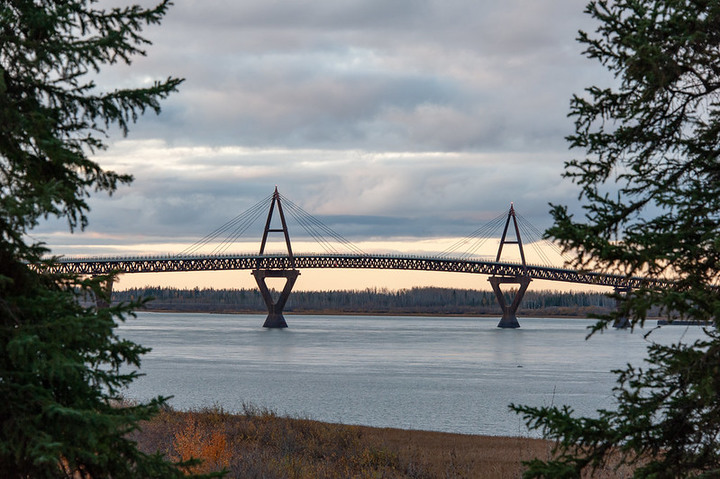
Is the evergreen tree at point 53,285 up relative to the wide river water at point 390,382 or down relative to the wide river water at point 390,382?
up

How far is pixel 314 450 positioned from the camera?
63.5 feet

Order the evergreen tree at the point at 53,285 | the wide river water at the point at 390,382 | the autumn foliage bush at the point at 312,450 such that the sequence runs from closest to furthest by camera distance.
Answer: the evergreen tree at the point at 53,285
the autumn foliage bush at the point at 312,450
the wide river water at the point at 390,382

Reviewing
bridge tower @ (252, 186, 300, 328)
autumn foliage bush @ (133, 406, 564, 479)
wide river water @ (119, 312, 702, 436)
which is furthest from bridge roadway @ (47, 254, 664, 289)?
autumn foliage bush @ (133, 406, 564, 479)

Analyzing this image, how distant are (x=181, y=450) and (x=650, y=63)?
39.2 ft

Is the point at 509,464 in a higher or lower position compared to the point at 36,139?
lower

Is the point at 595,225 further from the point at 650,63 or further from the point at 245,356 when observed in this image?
the point at 245,356

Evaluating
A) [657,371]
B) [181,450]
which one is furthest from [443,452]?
[657,371]

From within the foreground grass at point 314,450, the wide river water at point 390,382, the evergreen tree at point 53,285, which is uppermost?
the evergreen tree at point 53,285

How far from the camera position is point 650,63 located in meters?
8.02

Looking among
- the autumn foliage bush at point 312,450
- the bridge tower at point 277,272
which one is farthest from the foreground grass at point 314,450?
the bridge tower at point 277,272

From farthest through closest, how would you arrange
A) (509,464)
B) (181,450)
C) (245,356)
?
(245,356)
(509,464)
(181,450)

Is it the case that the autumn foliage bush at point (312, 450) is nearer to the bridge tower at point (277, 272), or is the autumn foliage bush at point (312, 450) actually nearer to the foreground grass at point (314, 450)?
the foreground grass at point (314, 450)

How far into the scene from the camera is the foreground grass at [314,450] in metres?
15.9

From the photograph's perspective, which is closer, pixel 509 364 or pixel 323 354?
pixel 509 364
